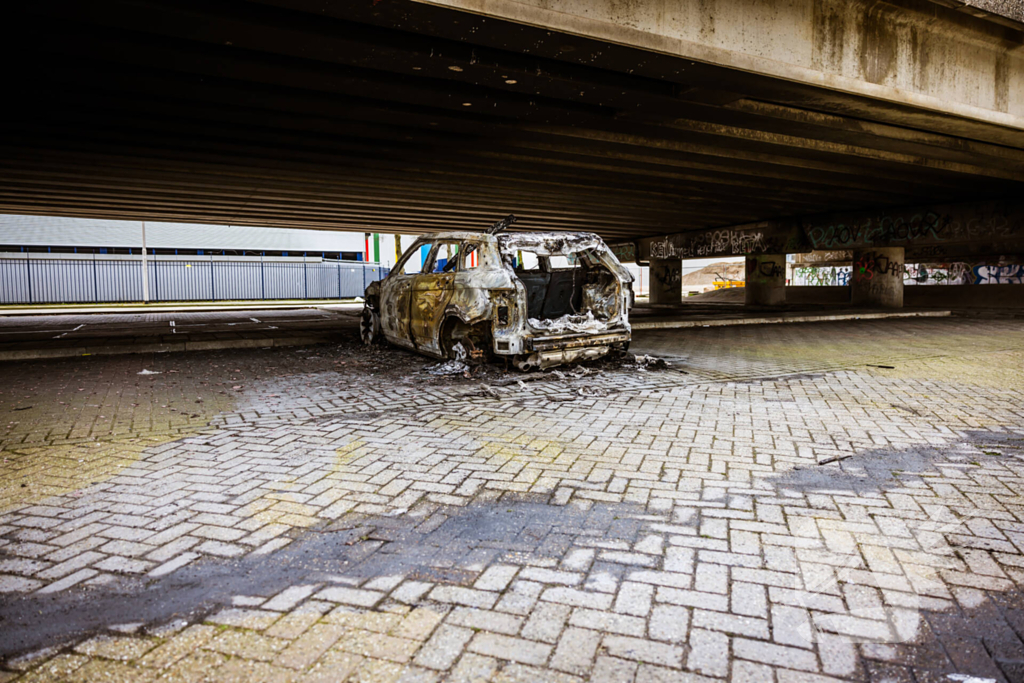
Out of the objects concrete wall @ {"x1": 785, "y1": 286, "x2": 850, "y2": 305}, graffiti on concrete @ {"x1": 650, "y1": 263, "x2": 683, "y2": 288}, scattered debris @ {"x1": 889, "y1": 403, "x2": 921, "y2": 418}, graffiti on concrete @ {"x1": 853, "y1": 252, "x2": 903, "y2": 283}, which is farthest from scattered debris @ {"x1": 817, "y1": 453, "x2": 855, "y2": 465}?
concrete wall @ {"x1": 785, "y1": 286, "x2": 850, "y2": 305}

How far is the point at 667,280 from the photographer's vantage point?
30.7 metres

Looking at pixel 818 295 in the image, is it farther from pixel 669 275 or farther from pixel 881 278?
pixel 881 278

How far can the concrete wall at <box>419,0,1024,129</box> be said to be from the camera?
679 centimetres

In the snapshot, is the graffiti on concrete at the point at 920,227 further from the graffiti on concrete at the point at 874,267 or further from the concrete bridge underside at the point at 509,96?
the concrete bridge underside at the point at 509,96

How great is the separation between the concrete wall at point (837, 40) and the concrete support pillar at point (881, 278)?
14.3m

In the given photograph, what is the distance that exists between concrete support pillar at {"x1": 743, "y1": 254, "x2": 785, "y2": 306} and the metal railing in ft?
65.4

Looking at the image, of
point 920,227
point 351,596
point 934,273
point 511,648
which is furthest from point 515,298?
→ point 934,273

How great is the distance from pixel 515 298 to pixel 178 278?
96.0 feet

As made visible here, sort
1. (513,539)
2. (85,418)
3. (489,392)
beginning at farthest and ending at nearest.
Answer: (489,392) < (85,418) < (513,539)

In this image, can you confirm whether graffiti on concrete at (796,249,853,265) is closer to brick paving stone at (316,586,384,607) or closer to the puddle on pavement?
the puddle on pavement

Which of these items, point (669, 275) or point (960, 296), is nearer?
point (960, 296)

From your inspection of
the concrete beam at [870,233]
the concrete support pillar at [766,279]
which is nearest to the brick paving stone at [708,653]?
the concrete beam at [870,233]

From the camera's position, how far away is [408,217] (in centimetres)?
2205

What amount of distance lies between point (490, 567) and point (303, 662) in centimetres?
Result: 98
